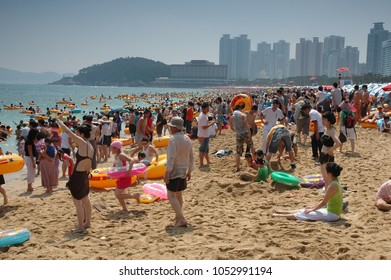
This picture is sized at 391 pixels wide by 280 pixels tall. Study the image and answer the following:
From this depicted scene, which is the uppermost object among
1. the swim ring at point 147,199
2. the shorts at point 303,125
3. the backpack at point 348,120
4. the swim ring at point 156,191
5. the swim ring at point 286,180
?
the backpack at point 348,120

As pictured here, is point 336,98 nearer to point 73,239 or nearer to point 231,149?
point 231,149

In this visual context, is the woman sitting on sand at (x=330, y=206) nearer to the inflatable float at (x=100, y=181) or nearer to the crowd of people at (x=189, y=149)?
the crowd of people at (x=189, y=149)

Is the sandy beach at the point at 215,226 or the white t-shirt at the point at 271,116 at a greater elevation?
the white t-shirt at the point at 271,116

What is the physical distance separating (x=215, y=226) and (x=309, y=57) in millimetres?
127497

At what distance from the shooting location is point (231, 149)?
33.2ft

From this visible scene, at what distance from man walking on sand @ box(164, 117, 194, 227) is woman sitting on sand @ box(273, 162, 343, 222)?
4.70 feet

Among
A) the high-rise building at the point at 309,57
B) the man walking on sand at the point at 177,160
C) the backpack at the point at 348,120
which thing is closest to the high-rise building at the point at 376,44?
the backpack at the point at 348,120

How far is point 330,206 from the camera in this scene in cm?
459

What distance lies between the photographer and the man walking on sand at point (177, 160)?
14.3 feet

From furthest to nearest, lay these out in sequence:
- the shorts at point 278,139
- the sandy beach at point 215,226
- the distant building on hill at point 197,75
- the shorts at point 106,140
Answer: the distant building on hill at point 197,75 → the shorts at point 106,140 → the shorts at point 278,139 → the sandy beach at point 215,226

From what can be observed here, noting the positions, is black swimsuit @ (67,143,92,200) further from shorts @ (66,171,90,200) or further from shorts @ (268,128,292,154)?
shorts @ (268,128,292,154)

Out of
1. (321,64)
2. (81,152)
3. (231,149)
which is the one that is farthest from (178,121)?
(321,64)

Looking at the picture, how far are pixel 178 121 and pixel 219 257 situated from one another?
1619 mm

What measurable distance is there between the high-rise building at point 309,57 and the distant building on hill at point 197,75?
37200 mm
